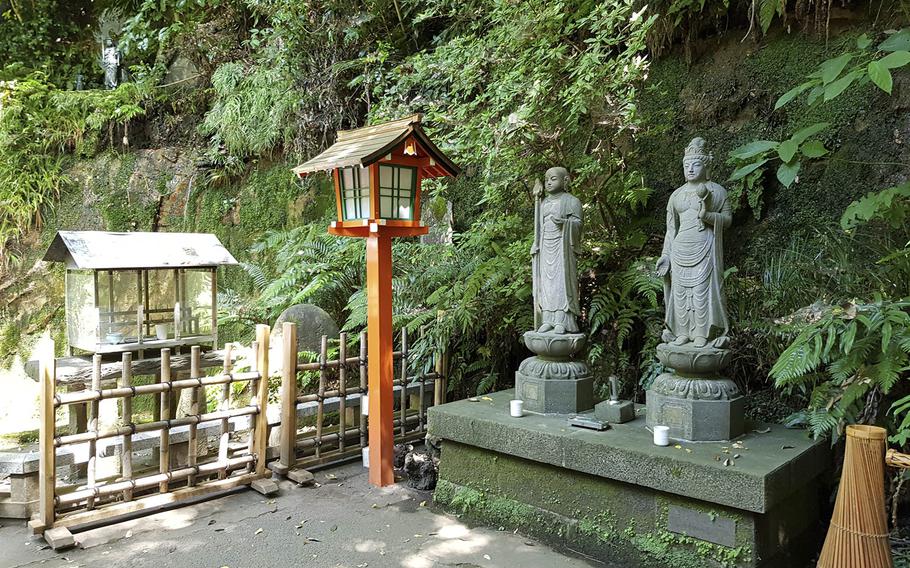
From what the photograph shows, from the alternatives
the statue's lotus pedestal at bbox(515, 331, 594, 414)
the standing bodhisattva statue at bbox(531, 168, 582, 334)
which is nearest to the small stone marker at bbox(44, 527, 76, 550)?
the statue's lotus pedestal at bbox(515, 331, 594, 414)

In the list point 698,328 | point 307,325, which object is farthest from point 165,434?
point 698,328

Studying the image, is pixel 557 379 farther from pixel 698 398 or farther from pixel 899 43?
pixel 899 43

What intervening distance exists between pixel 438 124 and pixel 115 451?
4826 millimetres

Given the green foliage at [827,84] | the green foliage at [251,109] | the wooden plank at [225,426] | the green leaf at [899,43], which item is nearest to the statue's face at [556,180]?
the green foliage at [827,84]

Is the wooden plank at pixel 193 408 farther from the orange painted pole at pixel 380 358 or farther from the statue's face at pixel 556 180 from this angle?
the statue's face at pixel 556 180

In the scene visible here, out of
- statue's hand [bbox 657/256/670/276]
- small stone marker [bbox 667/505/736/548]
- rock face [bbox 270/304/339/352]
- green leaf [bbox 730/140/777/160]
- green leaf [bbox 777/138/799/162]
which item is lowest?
small stone marker [bbox 667/505/736/548]

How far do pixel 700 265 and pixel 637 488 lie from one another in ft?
5.13

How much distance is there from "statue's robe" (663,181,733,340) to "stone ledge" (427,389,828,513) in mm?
806

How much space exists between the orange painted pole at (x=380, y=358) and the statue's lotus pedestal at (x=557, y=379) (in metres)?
1.21

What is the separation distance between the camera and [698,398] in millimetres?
4184

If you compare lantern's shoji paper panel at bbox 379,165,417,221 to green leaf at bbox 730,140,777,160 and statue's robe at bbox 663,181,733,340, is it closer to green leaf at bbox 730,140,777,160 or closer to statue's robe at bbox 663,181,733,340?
statue's robe at bbox 663,181,733,340

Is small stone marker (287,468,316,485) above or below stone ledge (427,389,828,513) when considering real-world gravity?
below

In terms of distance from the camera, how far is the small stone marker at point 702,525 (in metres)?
3.62

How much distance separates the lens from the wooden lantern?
5039 mm
